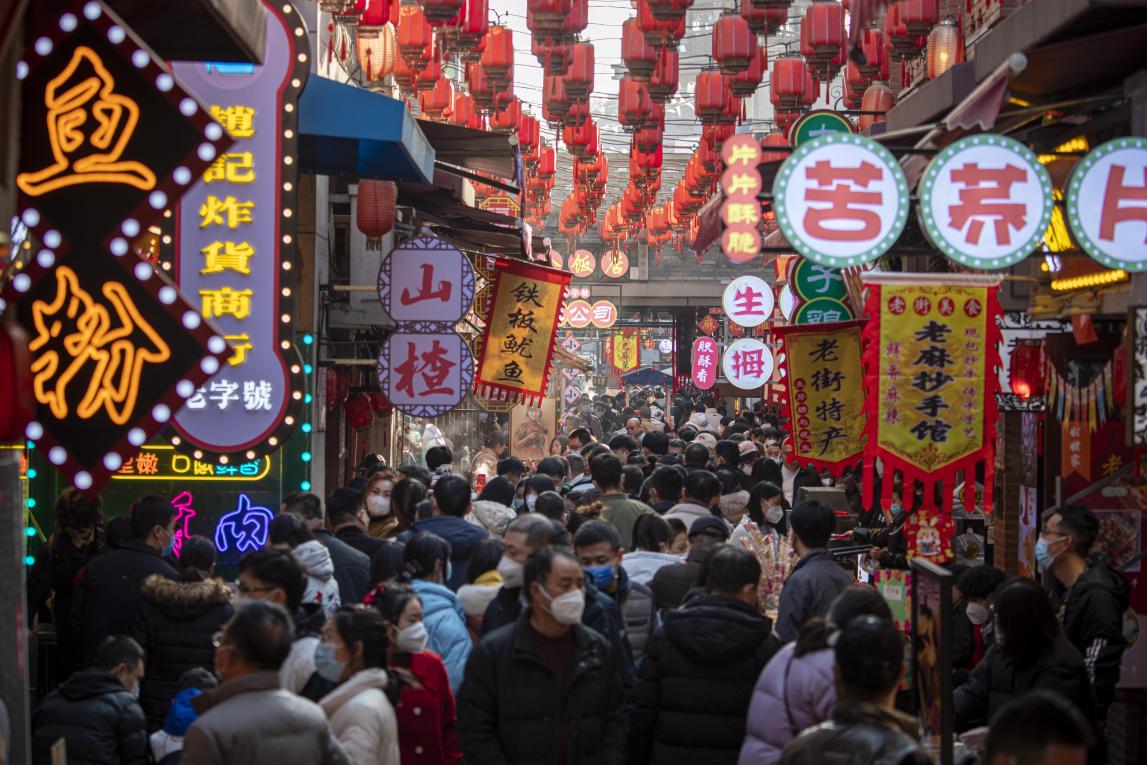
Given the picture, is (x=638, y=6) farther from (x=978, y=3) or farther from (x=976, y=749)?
(x=976, y=749)

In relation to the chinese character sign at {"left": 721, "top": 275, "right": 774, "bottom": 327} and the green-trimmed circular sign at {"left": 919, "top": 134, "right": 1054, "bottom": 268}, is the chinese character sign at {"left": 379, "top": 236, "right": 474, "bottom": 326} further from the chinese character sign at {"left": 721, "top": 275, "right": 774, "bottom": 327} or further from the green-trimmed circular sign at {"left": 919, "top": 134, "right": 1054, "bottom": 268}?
the chinese character sign at {"left": 721, "top": 275, "right": 774, "bottom": 327}

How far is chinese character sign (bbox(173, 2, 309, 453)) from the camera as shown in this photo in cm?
905

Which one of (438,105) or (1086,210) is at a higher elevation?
(438,105)

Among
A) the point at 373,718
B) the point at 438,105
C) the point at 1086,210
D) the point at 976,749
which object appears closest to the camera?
the point at 373,718

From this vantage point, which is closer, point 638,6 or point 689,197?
point 638,6

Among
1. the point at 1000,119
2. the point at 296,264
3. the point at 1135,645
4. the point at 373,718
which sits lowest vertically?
the point at 1135,645

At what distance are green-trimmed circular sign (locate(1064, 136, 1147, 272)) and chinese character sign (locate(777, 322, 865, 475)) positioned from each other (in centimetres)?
409

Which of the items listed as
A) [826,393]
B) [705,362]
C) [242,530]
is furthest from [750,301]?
[242,530]

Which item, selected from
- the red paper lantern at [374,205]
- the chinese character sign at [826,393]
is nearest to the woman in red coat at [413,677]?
the chinese character sign at [826,393]

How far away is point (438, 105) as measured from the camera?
20.6 m

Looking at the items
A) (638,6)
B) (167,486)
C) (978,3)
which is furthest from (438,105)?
(167,486)

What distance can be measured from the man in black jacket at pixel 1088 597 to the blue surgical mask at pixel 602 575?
262cm

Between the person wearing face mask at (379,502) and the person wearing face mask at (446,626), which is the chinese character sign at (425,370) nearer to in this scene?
the person wearing face mask at (379,502)

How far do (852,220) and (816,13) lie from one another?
9.92 m
